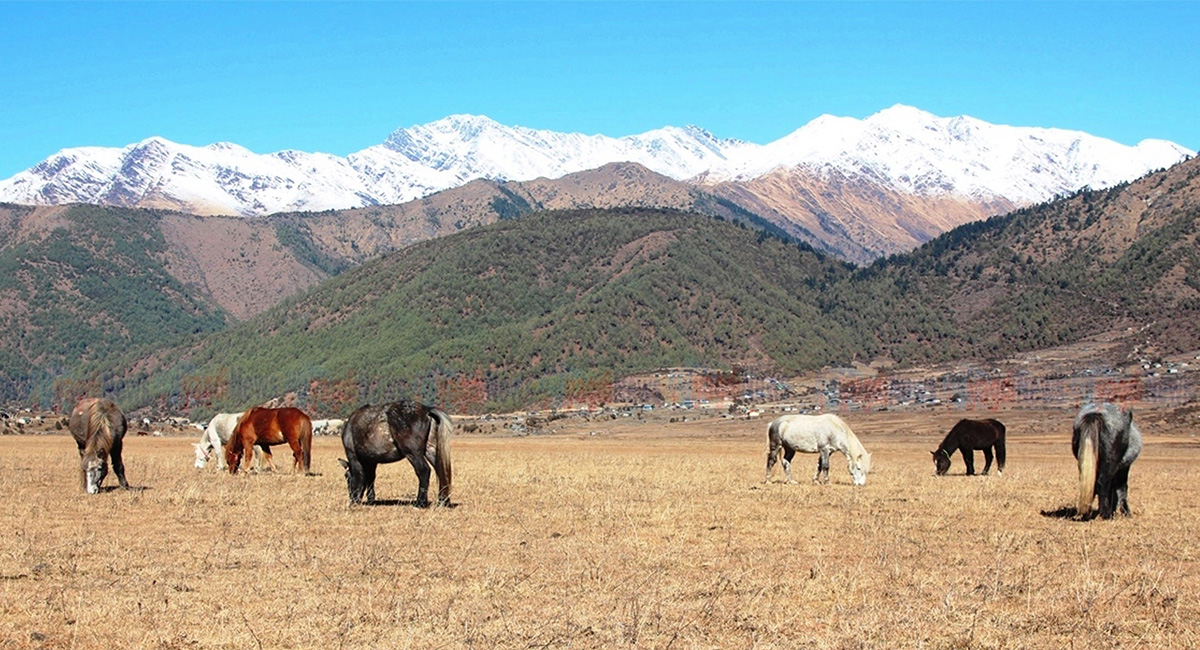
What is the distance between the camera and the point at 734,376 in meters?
143

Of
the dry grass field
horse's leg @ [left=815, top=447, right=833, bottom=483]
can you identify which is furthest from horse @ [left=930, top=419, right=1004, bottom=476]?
the dry grass field

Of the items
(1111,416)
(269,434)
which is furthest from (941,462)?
(269,434)

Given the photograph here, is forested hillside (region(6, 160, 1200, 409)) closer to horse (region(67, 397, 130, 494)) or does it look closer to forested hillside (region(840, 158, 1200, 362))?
forested hillside (region(840, 158, 1200, 362))

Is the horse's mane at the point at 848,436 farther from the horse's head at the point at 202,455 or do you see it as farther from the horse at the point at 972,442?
the horse's head at the point at 202,455

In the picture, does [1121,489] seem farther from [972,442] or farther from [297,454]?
[297,454]

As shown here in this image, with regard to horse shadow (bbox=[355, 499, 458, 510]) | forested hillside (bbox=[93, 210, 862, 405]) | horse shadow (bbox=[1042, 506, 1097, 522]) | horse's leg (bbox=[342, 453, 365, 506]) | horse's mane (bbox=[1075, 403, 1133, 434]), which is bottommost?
horse shadow (bbox=[1042, 506, 1097, 522])

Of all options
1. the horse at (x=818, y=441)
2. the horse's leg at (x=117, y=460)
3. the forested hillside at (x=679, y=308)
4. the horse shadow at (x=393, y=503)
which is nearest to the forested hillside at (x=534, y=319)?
the forested hillside at (x=679, y=308)

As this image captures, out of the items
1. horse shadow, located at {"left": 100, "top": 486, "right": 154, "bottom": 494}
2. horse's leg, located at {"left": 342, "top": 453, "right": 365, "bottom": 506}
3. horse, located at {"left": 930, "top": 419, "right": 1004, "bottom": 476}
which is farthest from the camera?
horse, located at {"left": 930, "top": 419, "right": 1004, "bottom": 476}

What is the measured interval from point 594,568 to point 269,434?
21.1m

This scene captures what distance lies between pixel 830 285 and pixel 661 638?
184 m

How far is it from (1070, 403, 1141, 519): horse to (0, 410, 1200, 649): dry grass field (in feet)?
1.94

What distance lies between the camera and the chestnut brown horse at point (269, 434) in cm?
3331

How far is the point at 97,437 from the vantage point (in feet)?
83.3

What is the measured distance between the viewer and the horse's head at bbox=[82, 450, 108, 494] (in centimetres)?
2494
